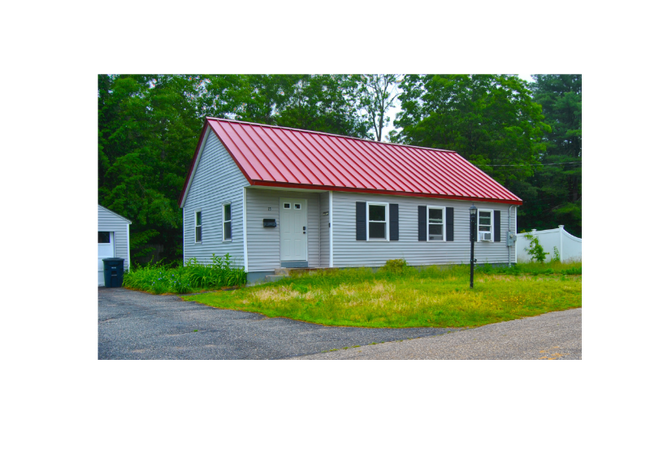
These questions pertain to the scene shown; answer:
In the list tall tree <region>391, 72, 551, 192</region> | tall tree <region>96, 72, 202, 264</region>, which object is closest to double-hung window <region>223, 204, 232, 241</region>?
tall tree <region>96, 72, 202, 264</region>

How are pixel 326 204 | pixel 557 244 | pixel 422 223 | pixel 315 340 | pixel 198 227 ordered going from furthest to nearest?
pixel 557 244, pixel 198 227, pixel 422 223, pixel 326 204, pixel 315 340

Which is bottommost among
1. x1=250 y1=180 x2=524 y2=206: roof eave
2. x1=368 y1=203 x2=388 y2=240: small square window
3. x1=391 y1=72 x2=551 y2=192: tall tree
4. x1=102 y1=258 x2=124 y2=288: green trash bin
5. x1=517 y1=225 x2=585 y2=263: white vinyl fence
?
x1=102 y1=258 x2=124 y2=288: green trash bin

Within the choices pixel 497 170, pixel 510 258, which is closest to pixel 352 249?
pixel 510 258

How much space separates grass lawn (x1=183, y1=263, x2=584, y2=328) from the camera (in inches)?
313

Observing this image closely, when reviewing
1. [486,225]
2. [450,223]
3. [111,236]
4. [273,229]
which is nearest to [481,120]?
[486,225]

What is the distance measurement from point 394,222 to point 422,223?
4.49 ft

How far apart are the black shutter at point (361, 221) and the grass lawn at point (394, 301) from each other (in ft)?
7.40

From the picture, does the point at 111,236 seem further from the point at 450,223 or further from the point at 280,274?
the point at 450,223

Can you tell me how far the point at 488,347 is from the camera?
5688 millimetres

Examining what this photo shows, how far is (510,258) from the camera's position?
2052 centimetres

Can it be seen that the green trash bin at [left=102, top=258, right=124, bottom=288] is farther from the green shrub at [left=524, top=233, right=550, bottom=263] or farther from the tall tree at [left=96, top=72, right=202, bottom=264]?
the green shrub at [left=524, top=233, right=550, bottom=263]

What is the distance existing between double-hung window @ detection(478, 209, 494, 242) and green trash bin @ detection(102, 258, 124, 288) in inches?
545

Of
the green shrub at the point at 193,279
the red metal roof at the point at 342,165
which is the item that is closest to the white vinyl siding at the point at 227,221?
Answer: the green shrub at the point at 193,279

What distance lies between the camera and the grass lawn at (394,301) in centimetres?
794
